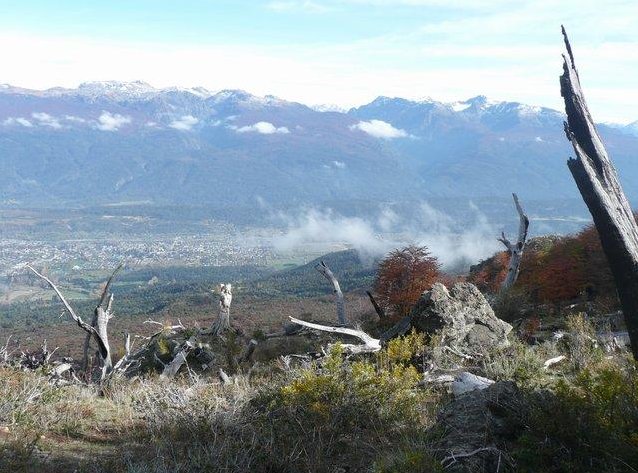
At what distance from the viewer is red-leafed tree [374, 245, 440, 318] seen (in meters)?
19.8

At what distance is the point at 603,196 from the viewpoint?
19.5 feet

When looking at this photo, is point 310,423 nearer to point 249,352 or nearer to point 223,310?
point 249,352

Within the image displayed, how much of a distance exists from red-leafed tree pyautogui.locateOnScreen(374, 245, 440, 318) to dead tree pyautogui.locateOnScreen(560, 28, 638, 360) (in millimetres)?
13455

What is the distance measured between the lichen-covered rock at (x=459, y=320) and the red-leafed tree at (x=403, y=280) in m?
8.06

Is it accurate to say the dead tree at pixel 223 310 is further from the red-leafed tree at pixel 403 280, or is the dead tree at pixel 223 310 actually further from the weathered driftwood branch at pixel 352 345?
the weathered driftwood branch at pixel 352 345

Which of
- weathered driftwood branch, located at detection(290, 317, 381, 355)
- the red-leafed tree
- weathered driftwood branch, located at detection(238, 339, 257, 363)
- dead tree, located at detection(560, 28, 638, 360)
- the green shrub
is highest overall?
dead tree, located at detection(560, 28, 638, 360)

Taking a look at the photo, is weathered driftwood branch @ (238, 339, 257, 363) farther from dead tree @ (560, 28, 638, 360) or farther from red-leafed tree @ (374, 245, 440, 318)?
dead tree @ (560, 28, 638, 360)

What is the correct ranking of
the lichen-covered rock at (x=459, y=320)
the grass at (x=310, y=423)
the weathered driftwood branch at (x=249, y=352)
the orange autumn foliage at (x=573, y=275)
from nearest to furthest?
the grass at (x=310, y=423)
the lichen-covered rock at (x=459, y=320)
the weathered driftwood branch at (x=249, y=352)
the orange autumn foliage at (x=573, y=275)

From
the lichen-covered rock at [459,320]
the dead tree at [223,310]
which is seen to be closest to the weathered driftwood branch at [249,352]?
the dead tree at [223,310]

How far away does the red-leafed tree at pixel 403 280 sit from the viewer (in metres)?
19.8

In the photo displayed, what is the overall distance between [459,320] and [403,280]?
10.0 metres

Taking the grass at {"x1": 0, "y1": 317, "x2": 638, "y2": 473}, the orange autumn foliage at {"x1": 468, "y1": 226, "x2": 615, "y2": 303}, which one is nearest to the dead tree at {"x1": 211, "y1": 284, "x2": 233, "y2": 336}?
the grass at {"x1": 0, "y1": 317, "x2": 638, "y2": 473}

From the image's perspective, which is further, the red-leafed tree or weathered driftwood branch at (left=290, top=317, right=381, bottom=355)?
the red-leafed tree

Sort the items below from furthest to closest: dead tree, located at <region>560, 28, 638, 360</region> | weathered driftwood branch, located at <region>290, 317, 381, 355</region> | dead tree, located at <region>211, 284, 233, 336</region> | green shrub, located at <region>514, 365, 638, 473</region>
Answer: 1. dead tree, located at <region>211, 284, 233, 336</region>
2. weathered driftwood branch, located at <region>290, 317, 381, 355</region>
3. dead tree, located at <region>560, 28, 638, 360</region>
4. green shrub, located at <region>514, 365, 638, 473</region>
